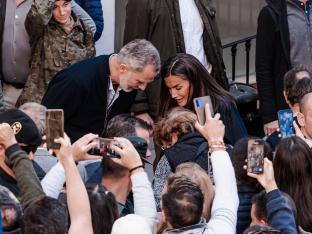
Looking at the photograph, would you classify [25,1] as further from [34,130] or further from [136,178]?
[136,178]

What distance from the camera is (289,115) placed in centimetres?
704

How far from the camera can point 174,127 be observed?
22.9ft

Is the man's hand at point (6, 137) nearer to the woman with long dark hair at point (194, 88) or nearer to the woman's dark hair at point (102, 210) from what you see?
the woman's dark hair at point (102, 210)

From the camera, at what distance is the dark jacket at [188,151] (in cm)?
692

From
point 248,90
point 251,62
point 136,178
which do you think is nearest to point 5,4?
point 248,90

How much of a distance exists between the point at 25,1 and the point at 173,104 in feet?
4.96

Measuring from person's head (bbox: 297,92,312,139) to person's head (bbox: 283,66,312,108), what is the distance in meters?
0.30

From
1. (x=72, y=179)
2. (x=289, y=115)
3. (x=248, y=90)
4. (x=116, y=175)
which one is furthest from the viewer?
(x=248, y=90)

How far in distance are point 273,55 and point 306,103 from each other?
1.56m

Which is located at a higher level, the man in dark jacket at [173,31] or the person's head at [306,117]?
the man in dark jacket at [173,31]

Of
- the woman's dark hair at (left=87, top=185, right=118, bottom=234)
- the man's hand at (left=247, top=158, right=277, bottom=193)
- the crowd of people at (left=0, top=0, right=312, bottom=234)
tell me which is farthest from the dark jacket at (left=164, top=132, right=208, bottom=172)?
the woman's dark hair at (left=87, top=185, right=118, bottom=234)

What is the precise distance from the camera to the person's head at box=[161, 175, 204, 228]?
5344 mm

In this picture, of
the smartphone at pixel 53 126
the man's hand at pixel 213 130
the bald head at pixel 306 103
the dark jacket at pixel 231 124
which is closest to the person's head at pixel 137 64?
the dark jacket at pixel 231 124

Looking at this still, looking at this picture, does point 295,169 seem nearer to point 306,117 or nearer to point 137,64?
point 306,117
